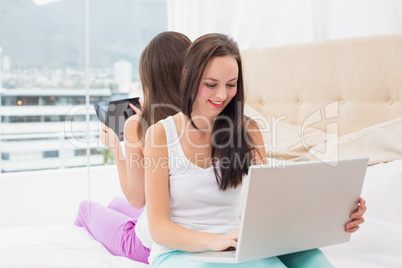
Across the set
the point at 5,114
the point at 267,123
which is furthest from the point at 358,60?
the point at 5,114

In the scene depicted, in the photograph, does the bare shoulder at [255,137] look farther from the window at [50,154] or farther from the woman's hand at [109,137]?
the window at [50,154]

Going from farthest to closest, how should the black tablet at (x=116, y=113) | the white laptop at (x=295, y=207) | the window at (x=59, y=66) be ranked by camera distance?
1. the window at (x=59, y=66)
2. the black tablet at (x=116, y=113)
3. the white laptop at (x=295, y=207)

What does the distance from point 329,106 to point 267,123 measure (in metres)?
0.34

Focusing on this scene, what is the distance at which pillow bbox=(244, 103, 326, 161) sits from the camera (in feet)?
6.76

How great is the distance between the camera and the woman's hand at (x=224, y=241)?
958mm

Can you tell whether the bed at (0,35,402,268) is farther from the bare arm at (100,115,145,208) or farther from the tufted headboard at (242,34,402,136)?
the bare arm at (100,115,145,208)

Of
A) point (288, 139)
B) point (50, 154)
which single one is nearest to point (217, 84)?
point (288, 139)

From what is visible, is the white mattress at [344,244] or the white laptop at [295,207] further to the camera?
the white mattress at [344,244]

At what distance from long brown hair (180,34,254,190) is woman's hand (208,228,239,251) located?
22 centimetres

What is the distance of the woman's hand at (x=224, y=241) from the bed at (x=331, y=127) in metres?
0.41

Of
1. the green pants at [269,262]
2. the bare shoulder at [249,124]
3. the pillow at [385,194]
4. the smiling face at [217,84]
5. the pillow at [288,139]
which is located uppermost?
the smiling face at [217,84]

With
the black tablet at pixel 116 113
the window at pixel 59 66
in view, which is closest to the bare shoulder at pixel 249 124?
the black tablet at pixel 116 113

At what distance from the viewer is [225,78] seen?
1.18 m

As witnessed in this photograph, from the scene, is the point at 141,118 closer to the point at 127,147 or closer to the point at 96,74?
the point at 127,147
